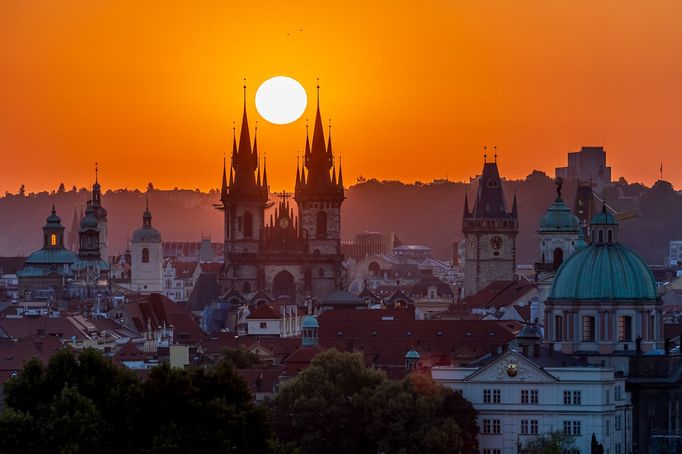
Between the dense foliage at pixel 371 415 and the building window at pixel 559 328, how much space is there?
11.4 metres

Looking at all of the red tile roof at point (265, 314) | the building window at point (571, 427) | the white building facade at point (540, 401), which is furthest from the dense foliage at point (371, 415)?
the red tile roof at point (265, 314)

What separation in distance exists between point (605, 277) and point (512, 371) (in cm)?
967

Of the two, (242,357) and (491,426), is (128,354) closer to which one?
(242,357)

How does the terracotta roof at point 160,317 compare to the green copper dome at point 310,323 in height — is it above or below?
above

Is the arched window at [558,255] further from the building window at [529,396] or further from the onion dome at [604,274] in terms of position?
the building window at [529,396]

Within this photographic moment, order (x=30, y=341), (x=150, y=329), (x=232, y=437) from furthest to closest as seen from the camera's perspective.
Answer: (x=150, y=329), (x=30, y=341), (x=232, y=437)

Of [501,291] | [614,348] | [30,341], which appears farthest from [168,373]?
[501,291]

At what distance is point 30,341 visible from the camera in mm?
131500

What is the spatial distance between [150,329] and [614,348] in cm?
5135

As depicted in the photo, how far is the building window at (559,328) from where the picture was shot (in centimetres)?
12038

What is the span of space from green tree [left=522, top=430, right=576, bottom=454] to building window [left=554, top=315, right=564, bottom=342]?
11.7 m

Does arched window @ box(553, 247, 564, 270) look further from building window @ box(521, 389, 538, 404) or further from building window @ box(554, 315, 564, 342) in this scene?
building window @ box(521, 389, 538, 404)

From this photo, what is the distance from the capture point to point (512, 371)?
11206 centimetres

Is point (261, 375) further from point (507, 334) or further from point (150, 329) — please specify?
point (150, 329)
